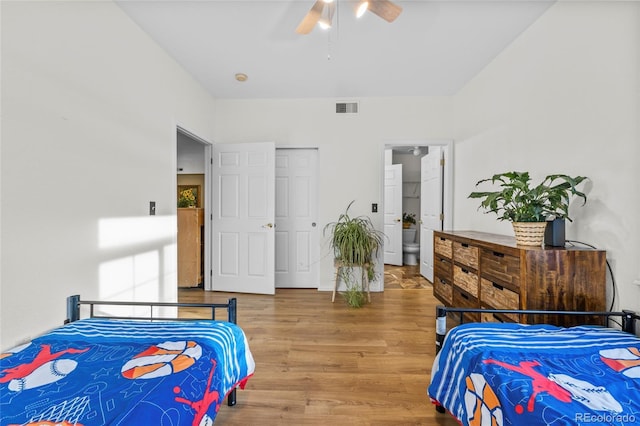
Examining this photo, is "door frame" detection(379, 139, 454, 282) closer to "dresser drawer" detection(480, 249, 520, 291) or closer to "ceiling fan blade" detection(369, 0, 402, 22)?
"dresser drawer" detection(480, 249, 520, 291)

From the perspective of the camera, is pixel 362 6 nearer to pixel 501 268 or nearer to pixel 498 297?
pixel 501 268

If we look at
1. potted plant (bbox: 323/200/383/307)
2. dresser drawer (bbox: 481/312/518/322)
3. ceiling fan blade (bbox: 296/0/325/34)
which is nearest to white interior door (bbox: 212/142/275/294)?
potted plant (bbox: 323/200/383/307)

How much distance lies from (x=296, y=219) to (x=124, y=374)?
3.02 metres

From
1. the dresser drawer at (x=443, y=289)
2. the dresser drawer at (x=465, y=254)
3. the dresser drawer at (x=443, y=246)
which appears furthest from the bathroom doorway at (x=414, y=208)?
the dresser drawer at (x=465, y=254)

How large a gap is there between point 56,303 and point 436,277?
3.05 metres

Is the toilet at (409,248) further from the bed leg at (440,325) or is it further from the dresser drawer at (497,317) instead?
the bed leg at (440,325)

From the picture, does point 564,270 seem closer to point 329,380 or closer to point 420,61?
point 329,380

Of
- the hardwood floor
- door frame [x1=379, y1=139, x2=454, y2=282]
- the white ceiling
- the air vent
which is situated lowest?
the hardwood floor

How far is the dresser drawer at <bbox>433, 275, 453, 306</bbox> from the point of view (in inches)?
104

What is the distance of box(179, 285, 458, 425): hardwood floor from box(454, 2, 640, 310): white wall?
1260 mm

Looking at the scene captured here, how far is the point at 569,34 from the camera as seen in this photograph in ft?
6.46

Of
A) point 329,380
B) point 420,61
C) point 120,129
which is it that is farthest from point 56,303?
point 420,61

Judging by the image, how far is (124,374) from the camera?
3.35ft

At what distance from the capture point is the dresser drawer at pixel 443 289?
2.65m
